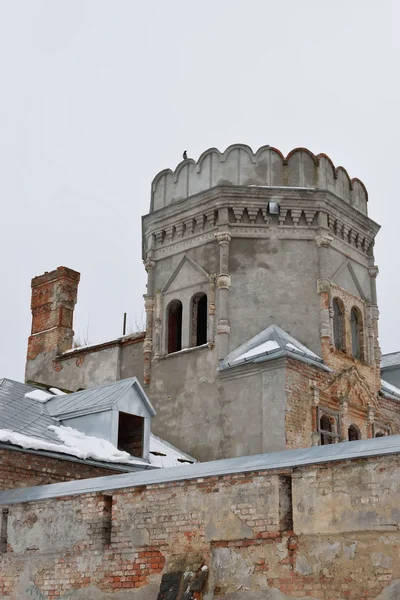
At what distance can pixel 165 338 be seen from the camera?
64.0 feet

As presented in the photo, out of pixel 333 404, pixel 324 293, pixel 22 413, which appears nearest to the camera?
pixel 22 413

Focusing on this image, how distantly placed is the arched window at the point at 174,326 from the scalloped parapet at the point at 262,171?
2.54 meters

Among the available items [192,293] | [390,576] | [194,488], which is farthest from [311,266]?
[390,576]

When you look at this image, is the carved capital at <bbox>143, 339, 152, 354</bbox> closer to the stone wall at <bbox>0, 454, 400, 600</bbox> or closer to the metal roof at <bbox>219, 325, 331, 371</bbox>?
the metal roof at <bbox>219, 325, 331, 371</bbox>

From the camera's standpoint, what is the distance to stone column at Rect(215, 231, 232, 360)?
1817 cm

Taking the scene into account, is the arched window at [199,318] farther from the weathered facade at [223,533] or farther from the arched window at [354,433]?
the weathered facade at [223,533]

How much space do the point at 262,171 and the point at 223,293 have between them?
306 cm

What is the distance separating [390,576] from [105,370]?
525 inches

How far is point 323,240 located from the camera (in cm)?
1878

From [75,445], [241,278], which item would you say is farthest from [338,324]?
[75,445]

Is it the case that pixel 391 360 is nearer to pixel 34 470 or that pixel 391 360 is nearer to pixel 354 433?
pixel 354 433

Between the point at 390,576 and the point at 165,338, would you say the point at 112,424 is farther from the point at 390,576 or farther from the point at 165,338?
the point at 390,576

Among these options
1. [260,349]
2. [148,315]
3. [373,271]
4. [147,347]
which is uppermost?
[373,271]

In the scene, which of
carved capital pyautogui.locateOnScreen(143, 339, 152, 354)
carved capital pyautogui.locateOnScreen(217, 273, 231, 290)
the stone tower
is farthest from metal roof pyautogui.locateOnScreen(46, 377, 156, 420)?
carved capital pyautogui.locateOnScreen(217, 273, 231, 290)
